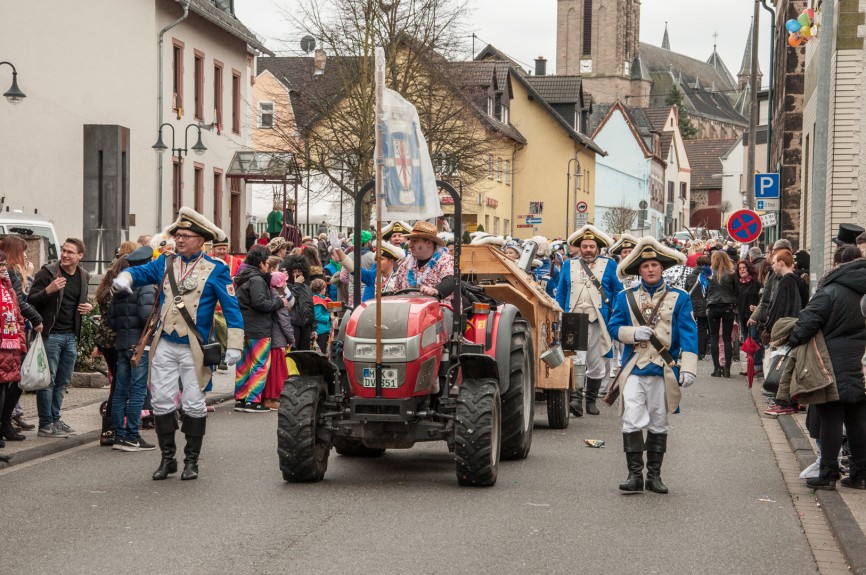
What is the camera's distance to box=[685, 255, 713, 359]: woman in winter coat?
22828mm

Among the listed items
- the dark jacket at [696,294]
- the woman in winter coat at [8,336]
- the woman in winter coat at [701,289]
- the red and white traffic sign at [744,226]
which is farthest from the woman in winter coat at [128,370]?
the red and white traffic sign at [744,226]

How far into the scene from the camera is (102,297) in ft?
40.6

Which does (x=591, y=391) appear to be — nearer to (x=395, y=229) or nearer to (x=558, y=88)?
(x=395, y=229)

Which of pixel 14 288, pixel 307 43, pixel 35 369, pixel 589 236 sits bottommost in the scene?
pixel 35 369

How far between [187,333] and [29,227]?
1122cm

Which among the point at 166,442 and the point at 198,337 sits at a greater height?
the point at 198,337

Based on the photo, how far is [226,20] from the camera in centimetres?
4181

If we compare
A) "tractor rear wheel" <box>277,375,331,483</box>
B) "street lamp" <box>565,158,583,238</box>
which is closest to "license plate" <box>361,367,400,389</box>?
"tractor rear wheel" <box>277,375,331,483</box>

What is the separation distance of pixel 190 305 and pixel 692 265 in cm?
1545

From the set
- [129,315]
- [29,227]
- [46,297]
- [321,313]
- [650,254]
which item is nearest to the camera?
[650,254]

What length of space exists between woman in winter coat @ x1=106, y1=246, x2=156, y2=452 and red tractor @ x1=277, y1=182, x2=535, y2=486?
2.41 m

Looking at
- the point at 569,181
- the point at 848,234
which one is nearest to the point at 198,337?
the point at 848,234

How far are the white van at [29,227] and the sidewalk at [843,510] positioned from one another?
11.5m

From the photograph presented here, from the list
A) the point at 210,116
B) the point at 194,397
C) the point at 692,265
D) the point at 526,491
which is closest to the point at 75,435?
the point at 194,397
